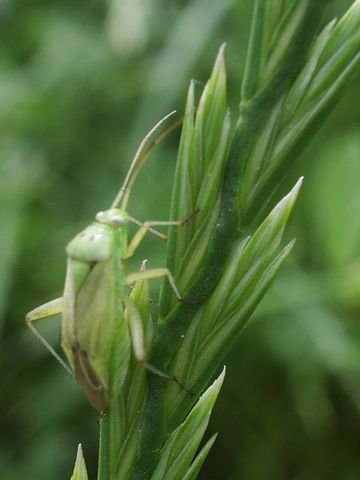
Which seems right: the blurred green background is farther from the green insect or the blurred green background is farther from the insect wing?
the insect wing

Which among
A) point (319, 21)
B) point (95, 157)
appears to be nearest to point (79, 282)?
point (319, 21)

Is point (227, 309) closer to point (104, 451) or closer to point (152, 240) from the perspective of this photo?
point (104, 451)

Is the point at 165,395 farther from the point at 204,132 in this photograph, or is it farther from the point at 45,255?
the point at 45,255

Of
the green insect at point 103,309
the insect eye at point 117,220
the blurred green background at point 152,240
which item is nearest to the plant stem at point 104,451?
the green insect at point 103,309

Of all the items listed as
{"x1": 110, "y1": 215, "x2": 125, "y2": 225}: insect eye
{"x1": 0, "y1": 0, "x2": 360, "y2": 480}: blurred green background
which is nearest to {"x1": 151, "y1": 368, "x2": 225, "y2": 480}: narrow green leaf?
{"x1": 110, "y1": 215, "x2": 125, "y2": 225}: insect eye

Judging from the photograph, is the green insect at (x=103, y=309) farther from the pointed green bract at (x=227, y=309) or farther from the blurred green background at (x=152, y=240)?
the blurred green background at (x=152, y=240)

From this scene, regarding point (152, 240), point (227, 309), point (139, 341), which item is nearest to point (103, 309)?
point (139, 341)
